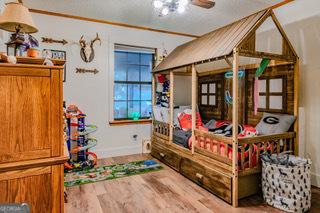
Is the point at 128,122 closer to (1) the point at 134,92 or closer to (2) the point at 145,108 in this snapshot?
(2) the point at 145,108

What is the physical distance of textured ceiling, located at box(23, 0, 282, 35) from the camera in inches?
127

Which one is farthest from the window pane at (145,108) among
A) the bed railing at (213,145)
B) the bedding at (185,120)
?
the bed railing at (213,145)

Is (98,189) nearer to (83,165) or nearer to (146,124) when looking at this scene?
(83,165)

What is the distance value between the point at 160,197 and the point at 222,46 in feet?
6.71

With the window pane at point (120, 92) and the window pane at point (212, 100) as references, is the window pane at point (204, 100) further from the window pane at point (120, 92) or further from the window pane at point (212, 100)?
the window pane at point (120, 92)

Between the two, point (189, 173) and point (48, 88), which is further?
point (189, 173)

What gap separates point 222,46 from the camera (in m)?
2.63

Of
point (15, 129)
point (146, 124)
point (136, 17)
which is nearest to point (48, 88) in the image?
point (15, 129)

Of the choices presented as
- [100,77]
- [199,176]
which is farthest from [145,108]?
[199,176]

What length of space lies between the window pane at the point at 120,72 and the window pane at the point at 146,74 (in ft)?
1.29

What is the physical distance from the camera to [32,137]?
1327 millimetres

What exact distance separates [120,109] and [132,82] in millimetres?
653

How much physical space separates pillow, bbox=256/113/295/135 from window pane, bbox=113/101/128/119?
2693mm

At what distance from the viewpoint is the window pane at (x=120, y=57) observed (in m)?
4.46
